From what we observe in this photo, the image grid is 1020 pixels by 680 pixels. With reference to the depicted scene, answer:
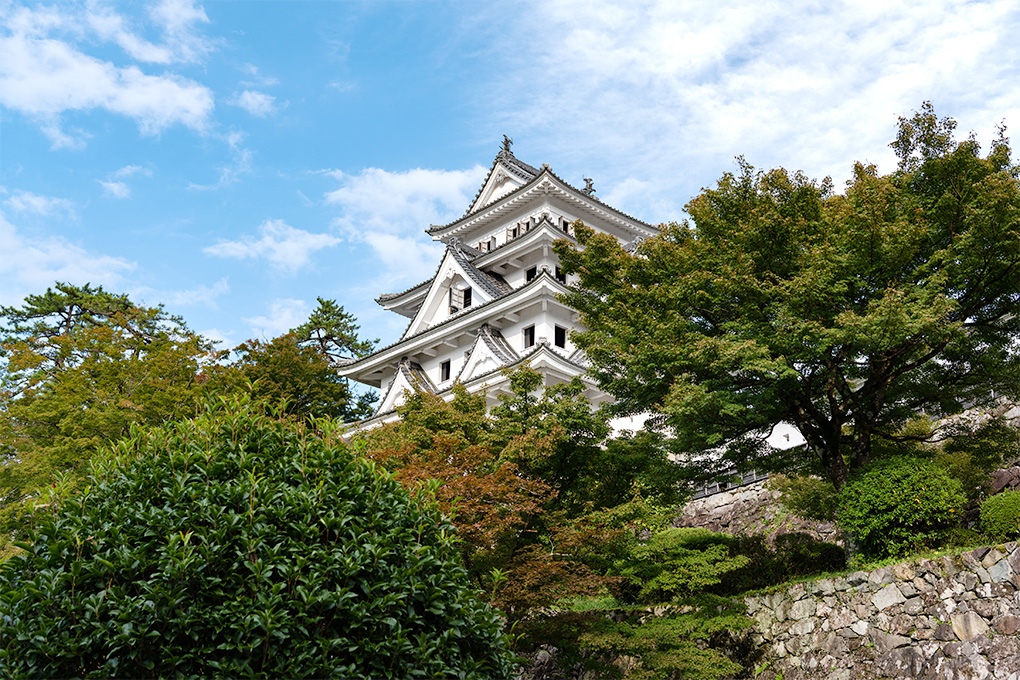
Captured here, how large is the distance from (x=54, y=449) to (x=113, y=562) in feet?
53.6

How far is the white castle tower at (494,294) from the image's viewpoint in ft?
107

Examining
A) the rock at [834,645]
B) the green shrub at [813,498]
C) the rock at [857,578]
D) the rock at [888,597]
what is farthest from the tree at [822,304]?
the rock at [834,645]

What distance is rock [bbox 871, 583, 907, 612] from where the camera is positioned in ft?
43.8

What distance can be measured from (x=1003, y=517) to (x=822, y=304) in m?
4.75

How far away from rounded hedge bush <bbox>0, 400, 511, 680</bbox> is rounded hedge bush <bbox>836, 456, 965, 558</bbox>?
10.2 meters

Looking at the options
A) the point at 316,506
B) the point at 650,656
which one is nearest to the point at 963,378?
the point at 650,656

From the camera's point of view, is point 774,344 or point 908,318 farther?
point 774,344

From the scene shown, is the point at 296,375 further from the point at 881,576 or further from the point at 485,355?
the point at 881,576

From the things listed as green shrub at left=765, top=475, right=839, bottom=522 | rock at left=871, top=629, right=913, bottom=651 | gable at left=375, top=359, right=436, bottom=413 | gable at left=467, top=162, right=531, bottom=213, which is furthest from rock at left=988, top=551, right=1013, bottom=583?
gable at left=467, top=162, right=531, bottom=213

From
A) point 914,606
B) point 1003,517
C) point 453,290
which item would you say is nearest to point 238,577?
point 914,606

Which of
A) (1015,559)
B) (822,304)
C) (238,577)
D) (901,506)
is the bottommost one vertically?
(1015,559)

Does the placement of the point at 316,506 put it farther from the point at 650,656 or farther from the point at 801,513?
the point at 801,513

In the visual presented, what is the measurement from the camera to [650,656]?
13.7m

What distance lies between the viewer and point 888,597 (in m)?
13.5
